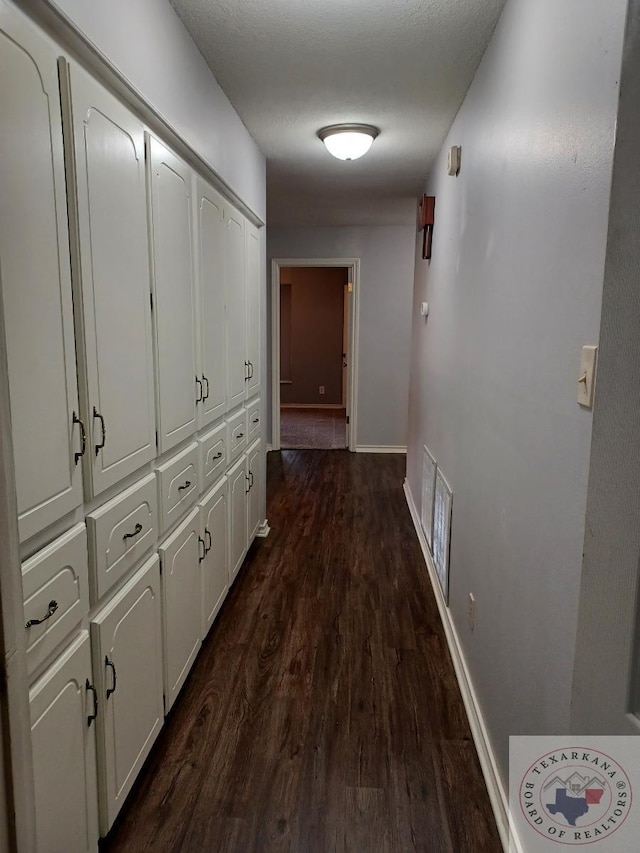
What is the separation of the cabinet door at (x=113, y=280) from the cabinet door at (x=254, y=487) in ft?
5.05

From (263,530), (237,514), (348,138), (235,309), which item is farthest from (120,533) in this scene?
(348,138)

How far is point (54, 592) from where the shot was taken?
115 cm

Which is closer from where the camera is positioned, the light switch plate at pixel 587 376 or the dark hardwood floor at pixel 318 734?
the light switch plate at pixel 587 376

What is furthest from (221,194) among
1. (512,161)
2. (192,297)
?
(512,161)

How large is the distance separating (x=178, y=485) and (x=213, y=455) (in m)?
0.47

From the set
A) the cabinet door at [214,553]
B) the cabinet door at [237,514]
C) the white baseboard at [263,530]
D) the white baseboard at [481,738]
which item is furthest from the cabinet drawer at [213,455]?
the white baseboard at [481,738]

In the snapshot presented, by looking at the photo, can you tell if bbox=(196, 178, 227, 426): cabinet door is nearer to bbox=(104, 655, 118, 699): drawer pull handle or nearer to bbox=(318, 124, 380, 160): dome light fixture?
bbox=(318, 124, 380, 160): dome light fixture

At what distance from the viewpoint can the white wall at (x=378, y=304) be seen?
580cm

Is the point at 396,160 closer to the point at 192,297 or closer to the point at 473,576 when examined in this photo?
the point at 192,297

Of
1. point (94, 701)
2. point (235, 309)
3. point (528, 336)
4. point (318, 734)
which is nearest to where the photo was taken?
point (94, 701)

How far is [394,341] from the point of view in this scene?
5.95 meters

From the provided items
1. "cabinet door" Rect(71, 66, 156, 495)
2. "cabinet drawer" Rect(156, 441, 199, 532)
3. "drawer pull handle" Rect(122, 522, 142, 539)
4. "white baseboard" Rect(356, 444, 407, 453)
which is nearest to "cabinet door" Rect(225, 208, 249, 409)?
"cabinet drawer" Rect(156, 441, 199, 532)

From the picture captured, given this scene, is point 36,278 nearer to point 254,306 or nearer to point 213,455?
point 213,455

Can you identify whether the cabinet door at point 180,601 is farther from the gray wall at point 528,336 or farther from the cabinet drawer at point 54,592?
the gray wall at point 528,336
